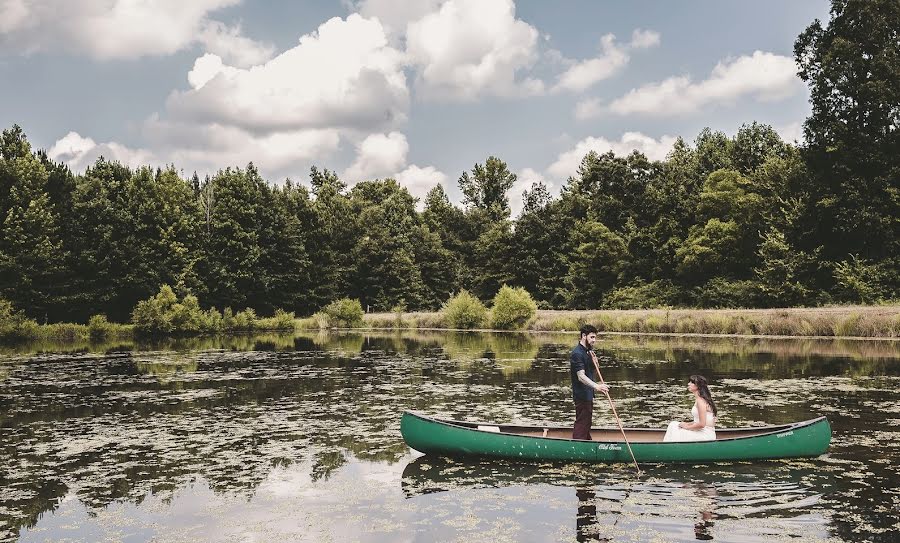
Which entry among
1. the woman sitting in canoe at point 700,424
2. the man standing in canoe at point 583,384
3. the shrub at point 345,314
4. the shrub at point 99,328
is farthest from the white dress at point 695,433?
the shrub at point 345,314

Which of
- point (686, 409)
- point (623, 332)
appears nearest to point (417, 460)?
point (686, 409)

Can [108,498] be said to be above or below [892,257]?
below

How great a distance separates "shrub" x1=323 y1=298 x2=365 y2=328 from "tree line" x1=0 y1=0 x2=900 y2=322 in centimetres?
761

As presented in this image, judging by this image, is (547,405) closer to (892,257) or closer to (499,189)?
(892,257)

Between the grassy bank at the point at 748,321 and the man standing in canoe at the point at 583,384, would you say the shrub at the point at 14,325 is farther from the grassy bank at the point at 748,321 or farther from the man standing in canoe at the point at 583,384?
the man standing in canoe at the point at 583,384

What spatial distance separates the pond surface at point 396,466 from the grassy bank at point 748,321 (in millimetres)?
9694

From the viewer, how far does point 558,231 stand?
74.5 meters

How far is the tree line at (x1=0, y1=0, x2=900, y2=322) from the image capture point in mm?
47406

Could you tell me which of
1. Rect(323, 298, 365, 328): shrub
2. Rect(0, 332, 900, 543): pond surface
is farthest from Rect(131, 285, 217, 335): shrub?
Rect(0, 332, 900, 543): pond surface

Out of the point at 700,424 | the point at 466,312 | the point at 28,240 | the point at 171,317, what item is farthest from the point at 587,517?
the point at 28,240

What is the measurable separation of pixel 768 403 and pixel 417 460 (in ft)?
29.9

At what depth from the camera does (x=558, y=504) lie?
959 cm

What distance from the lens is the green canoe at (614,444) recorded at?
1131 cm

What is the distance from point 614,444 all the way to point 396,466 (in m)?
3.40
